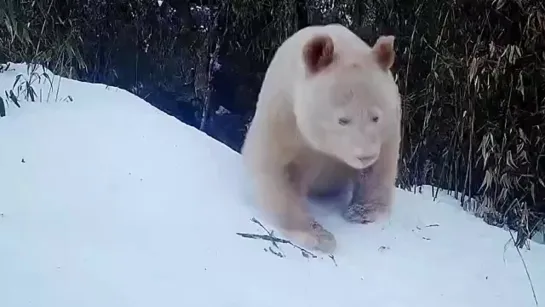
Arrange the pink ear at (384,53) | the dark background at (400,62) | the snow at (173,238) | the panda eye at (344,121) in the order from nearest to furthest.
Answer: the snow at (173,238)
the panda eye at (344,121)
the pink ear at (384,53)
the dark background at (400,62)

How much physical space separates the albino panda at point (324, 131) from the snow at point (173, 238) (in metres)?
0.10

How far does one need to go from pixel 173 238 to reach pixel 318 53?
75 centimetres

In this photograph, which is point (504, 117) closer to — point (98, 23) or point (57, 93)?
point (57, 93)

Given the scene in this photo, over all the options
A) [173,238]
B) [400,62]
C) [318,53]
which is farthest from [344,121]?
[400,62]

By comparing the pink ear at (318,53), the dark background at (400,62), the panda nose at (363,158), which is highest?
the pink ear at (318,53)

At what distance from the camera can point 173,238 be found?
6.60 feet

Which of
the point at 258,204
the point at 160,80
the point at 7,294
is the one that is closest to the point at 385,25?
the point at 160,80

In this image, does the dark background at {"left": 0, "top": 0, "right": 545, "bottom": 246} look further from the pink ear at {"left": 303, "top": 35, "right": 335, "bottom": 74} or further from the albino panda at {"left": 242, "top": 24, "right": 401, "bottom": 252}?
the pink ear at {"left": 303, "top": 35, "right": 335, "bottom": 74}

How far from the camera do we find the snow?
1.76 m

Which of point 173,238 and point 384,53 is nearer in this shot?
point 173,238

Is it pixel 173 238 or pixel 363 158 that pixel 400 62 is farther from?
pixel 173 238

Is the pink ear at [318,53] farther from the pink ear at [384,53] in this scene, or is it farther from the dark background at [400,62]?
the dark background at [400,62]

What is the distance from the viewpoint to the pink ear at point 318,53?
232cm

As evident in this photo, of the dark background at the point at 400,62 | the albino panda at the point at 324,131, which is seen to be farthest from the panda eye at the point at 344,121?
the dark background at the point at 400,62
